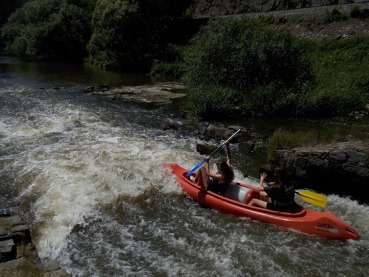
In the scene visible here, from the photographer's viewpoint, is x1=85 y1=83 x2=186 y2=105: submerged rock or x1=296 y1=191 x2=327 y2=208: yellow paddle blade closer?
x1=296 y1=191 x2=327 y2=208: yellow paddle blade

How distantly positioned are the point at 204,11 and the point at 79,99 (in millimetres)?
23495

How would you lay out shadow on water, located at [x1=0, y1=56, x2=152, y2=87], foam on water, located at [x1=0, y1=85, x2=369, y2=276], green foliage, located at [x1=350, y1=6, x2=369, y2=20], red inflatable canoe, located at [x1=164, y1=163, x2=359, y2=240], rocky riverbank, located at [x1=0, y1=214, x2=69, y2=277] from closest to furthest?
rocky riverbank, located at [x1=0, y1=214, x2=69, y2=277], foam on water, located at [x1=0, y1=85, x2=369, y2=276], red inflatable canoe, located at [x1=164, y1=163, x2=359, y2=240], green foliage, located at [x1=350, y1=6, x2=369, y2=20], shadow on water, located at [x1=0, y1=56, x2=152, y2=87]

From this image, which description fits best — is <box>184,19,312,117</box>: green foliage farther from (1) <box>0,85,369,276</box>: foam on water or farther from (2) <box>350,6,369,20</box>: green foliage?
(2) <box>350,6,369,20</box>: green foliage

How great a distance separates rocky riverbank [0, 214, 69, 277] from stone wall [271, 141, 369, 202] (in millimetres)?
5907

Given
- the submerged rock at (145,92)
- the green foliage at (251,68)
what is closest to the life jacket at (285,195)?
the green foliage at (251,68)

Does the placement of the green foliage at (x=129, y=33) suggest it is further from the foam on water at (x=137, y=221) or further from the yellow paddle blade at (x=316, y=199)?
the yellow paddle blade at (x=316, y=199)

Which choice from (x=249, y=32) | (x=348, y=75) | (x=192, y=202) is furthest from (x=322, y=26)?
(x=192, y=202)

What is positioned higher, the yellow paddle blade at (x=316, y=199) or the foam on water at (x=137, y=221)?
the yellow paddle blade at (x=316, y=199)

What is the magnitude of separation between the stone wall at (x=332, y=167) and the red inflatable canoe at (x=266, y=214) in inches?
64.6

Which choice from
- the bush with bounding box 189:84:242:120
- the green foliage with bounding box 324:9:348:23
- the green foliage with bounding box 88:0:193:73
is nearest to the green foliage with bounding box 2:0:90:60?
the green foliage with bounding box 88:0:193:73

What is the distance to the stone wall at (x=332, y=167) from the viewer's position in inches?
322

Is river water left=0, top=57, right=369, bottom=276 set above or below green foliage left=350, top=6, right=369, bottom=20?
below

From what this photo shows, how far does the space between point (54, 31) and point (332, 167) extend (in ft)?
109

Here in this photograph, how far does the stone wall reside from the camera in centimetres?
817
